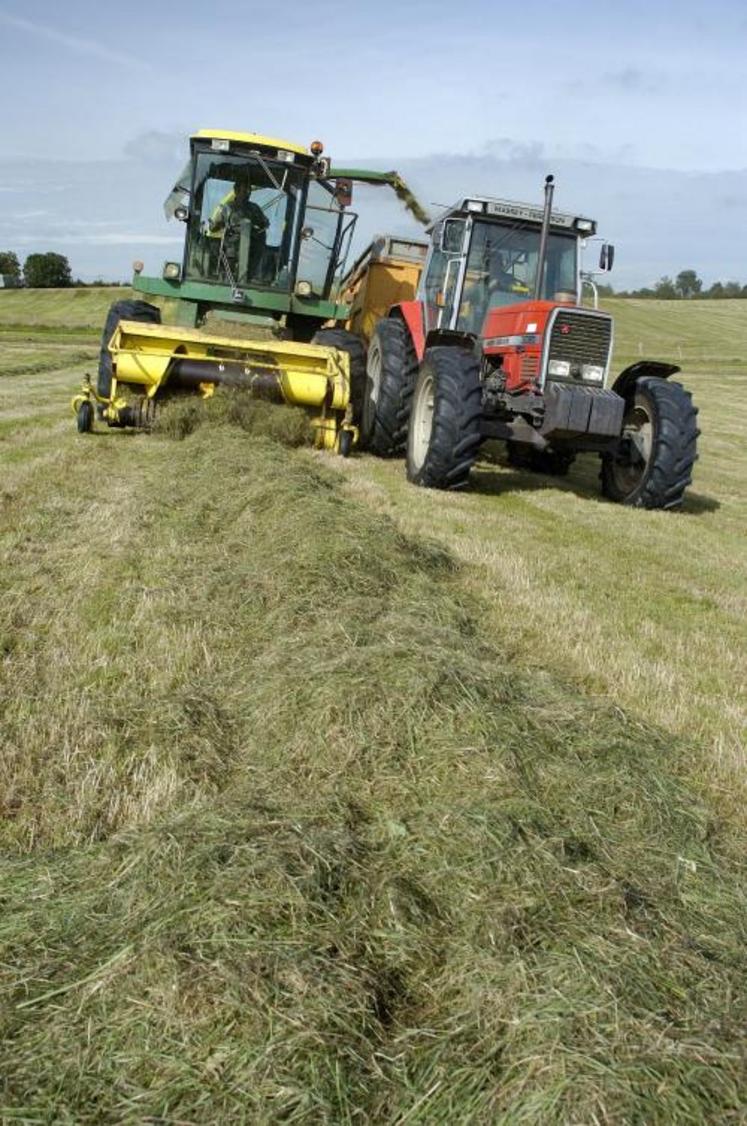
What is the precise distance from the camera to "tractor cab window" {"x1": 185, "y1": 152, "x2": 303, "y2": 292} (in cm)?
1090

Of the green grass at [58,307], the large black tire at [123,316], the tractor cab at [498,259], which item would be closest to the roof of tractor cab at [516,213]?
the tractor cab at [498,259]

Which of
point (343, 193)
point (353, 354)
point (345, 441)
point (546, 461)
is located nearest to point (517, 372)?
point (345, 441)

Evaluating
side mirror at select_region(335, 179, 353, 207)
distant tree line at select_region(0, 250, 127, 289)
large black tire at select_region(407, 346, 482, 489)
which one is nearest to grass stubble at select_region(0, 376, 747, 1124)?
large black tire at select_region(407, 346, 482, 489)

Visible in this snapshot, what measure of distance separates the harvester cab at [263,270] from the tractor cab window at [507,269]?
52.4 inches

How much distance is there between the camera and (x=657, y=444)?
8.44 m

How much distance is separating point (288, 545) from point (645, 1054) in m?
3.68

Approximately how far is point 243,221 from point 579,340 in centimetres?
452

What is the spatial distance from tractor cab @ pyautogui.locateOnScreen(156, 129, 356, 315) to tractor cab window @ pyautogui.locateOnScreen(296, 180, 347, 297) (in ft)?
0.04

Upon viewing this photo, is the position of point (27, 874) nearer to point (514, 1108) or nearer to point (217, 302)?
point (514, 1108)

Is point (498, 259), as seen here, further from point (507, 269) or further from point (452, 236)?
point (452, 236)

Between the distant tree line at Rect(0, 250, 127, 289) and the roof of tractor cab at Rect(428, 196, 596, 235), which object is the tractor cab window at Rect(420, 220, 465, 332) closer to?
the roof of tractor cab at Rect(428, 196, 596, 235)

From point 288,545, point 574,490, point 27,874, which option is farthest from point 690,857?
point 574,490

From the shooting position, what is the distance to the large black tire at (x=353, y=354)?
10.1 metres

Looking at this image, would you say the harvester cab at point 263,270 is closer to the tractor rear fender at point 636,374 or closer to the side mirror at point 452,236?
the side mirror at point 452,236
